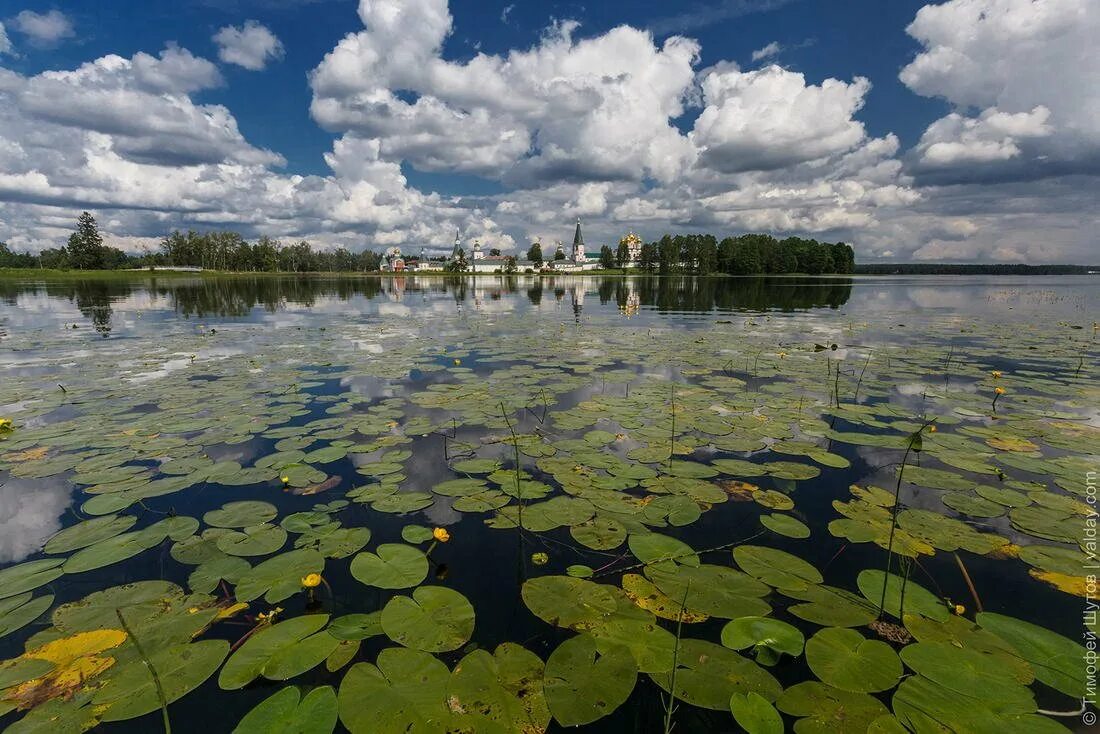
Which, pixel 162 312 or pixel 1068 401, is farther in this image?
pixel 162 312

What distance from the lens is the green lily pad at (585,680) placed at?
1.97 metres

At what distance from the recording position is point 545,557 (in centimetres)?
315

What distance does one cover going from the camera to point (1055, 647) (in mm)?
2312

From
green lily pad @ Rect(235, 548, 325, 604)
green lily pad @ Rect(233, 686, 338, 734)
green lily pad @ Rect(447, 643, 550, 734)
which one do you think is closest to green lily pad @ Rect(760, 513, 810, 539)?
green lily pad @ Rect(447, 643, 550, 734)

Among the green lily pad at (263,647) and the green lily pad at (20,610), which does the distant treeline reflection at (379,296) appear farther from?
the green lily pad at (263,647)

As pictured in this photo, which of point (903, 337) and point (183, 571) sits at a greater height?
point (903, 337)

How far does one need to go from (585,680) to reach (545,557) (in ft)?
3.49

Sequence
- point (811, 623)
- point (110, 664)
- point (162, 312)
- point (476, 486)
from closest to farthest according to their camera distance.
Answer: point (110, 664) → point (811, 623) → point (476, 486) → point (162, 312)

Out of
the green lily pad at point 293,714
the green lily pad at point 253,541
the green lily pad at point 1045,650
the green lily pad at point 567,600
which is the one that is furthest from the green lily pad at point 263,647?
the green lily pad at point 1045,650

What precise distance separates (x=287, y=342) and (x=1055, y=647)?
14.1m

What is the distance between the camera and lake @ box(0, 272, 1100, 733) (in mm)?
2059

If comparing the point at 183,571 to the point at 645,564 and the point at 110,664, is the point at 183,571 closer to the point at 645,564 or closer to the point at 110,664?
the point at 110,664

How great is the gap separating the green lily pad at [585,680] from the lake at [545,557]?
0.5 inches

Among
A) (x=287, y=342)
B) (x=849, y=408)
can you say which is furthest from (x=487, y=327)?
(x=849, y=408)
